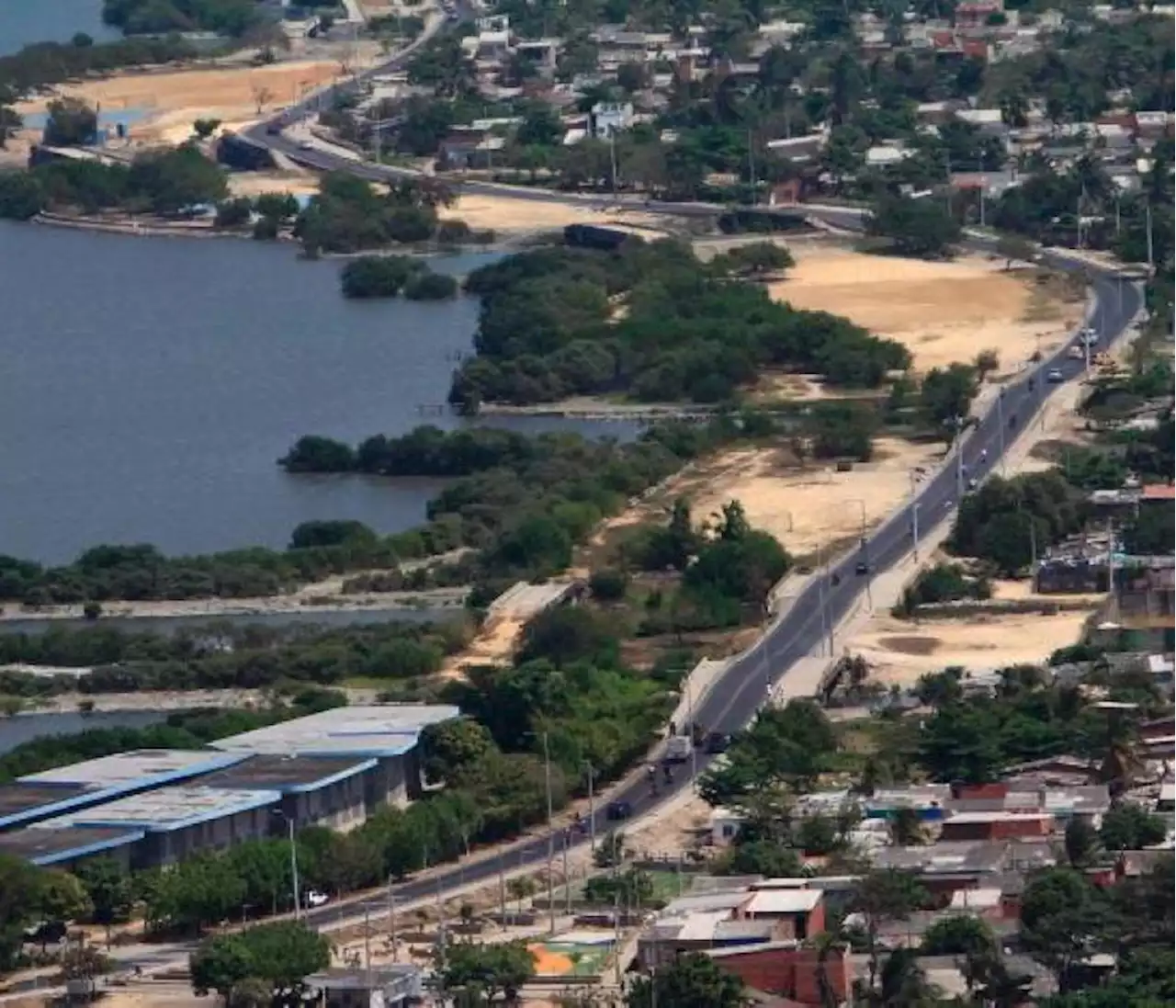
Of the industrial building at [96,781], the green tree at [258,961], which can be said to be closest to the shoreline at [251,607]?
the industrial building at [96,781]

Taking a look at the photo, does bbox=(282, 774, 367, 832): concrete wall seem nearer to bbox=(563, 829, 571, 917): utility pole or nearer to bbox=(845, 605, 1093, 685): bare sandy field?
bbox=(563, 829, 571, 917): utility pole

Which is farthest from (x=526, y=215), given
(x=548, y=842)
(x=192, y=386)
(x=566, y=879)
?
(x=566, y=879)

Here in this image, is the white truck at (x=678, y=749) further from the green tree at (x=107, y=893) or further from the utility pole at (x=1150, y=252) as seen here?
the utility pole at (x=1150, y=252)

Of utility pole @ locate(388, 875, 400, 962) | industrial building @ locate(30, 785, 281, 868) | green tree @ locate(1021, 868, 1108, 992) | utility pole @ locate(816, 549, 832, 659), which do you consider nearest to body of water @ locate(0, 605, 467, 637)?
utility pole @ locate(816, 549, 832, 659)

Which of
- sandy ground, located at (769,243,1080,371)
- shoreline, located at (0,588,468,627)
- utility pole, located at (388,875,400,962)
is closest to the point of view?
utility pole, located at (388,875,400,962)

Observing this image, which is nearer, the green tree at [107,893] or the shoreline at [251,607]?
the green tree at [107,893]

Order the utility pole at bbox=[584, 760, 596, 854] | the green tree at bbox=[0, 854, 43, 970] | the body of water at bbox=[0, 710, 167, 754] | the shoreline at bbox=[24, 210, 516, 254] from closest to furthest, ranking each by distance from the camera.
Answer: the green tree at bbox=[0, 854, 43, 970] → the utility pole at bbox=[584, 760, 596, 854] → the body of water at bbox=[0, 710, 167, 754] → the shoreline at bbox=[24, 210, 516, 254]

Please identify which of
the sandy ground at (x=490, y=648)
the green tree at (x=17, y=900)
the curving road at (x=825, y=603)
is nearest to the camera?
the green tree at (x=17, y=900)
